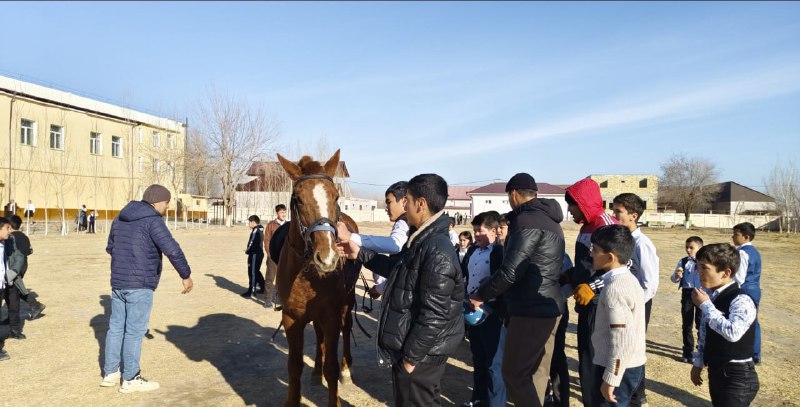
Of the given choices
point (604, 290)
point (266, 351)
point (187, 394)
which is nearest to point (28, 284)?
point (266, 351)

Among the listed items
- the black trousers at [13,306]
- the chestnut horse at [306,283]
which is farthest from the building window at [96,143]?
the chestnut horse at [306,283]

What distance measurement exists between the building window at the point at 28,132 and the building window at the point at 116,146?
6.42 m

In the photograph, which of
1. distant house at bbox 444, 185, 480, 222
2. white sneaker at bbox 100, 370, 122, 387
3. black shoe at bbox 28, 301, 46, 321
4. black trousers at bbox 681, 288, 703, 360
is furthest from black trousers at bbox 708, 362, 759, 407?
distant house at bbox 444, 185, 480, 222

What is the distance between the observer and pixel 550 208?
3785mm

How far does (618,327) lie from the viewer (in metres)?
3.03

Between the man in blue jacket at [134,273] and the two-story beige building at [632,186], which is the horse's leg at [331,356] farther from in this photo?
the two-story beige building at [632,186]

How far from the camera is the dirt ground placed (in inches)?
197

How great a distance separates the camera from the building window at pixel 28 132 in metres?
32.1

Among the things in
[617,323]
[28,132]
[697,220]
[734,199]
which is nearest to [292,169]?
[617,323]

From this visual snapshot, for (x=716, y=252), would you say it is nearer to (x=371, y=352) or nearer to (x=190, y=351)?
(x=371, y=352)

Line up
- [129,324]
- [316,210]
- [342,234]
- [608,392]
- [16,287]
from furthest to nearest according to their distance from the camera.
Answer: [16,287] → [129,324] → [316,210] → [342,234] → [608,392]

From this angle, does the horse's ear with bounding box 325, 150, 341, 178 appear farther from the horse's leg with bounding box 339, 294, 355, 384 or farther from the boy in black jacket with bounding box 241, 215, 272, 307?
the boy in black jacket with bounding box 241, 215, 272, 307

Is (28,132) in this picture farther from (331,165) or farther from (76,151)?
(331,165)

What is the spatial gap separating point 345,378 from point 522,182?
318 cm
